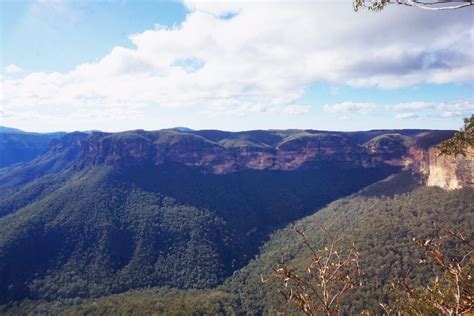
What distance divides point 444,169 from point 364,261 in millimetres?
23239

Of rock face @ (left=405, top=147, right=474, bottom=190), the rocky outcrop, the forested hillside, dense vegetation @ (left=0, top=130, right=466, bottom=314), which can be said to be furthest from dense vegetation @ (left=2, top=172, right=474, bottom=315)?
the forested hillside

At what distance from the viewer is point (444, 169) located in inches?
2151

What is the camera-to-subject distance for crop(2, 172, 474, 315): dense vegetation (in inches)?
1495

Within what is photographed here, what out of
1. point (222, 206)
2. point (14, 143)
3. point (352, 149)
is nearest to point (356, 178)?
point (352, 149)

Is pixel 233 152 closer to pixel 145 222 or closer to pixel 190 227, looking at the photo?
pixel 190 227

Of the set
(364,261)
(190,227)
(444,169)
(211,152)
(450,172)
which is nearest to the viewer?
(364,261)

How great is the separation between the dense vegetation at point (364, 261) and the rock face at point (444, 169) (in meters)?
1.50

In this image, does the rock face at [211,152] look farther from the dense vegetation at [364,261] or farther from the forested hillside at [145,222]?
the dense vegetation at [364,261]

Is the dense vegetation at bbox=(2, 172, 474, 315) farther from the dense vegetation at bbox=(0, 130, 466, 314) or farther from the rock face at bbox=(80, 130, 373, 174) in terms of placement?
the rock face at bbox=(80, 130, 373, 174)

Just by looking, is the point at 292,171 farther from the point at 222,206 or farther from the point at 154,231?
the point at 154,231

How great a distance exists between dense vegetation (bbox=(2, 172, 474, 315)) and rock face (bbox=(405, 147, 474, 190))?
1.50 metres

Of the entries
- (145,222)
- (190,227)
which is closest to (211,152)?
(190,227)

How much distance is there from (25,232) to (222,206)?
39311mm

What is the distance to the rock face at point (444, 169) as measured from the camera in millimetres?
49625
